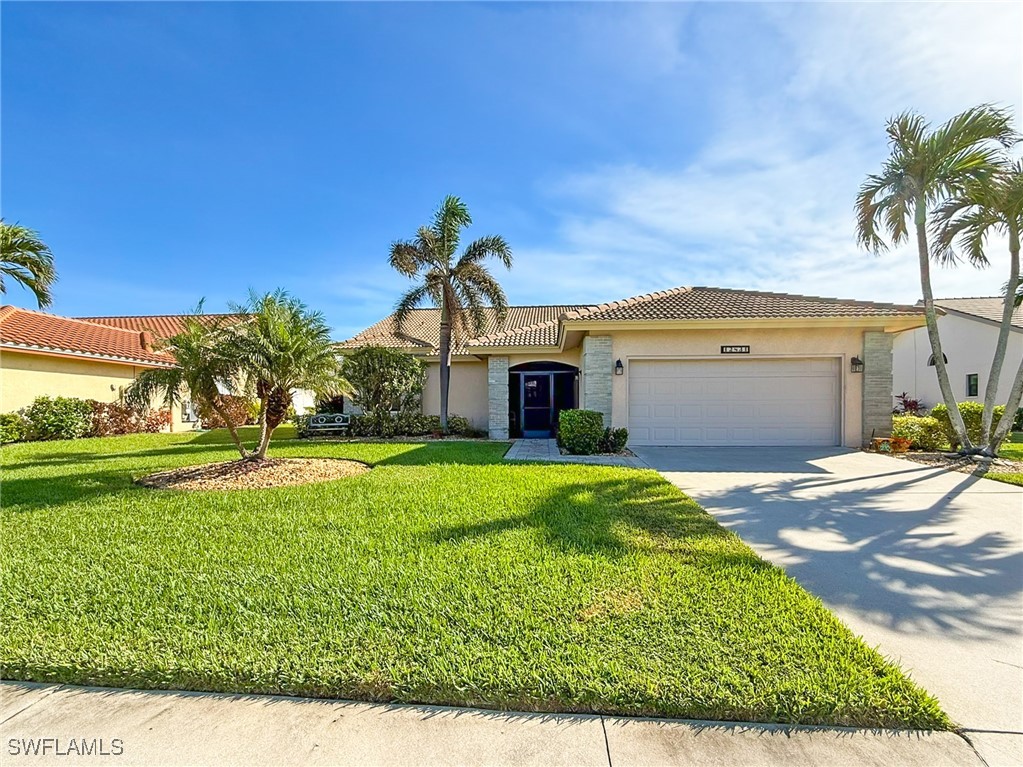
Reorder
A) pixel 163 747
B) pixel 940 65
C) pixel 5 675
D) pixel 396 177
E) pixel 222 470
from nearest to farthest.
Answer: pixel 163 747
pixel 5 675
pixel 940 65
pixel 222 470
pixel 396 177

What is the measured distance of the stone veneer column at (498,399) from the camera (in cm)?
1639

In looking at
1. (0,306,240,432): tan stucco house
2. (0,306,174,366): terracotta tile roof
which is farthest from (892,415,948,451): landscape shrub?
(0,306,174,366): terracotta tile roof

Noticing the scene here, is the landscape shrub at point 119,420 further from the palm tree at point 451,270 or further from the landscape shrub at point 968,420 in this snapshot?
the landscape shrub at point 968,420

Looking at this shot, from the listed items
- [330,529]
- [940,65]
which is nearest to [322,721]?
[330,529]

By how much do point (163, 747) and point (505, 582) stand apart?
7.56ft

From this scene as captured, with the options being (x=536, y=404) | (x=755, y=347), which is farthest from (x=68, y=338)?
(x=755, y=347)

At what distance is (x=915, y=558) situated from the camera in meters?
4.62

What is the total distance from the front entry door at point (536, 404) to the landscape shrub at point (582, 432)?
5.13 m

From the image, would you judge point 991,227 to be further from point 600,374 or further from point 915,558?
point 915,558

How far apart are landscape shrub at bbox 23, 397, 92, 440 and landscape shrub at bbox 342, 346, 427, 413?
949cm

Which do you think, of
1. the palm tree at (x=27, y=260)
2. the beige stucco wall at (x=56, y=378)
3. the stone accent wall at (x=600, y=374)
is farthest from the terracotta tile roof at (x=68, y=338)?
the stone accent wall at (x=600, y=374)

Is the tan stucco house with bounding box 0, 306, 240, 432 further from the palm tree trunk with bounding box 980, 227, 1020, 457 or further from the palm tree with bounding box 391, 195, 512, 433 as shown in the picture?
the palm tree trunk with bounding box 980, 227, 1020, 457

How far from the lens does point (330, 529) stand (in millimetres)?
5410

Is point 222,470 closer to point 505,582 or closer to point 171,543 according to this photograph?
point 171,543
